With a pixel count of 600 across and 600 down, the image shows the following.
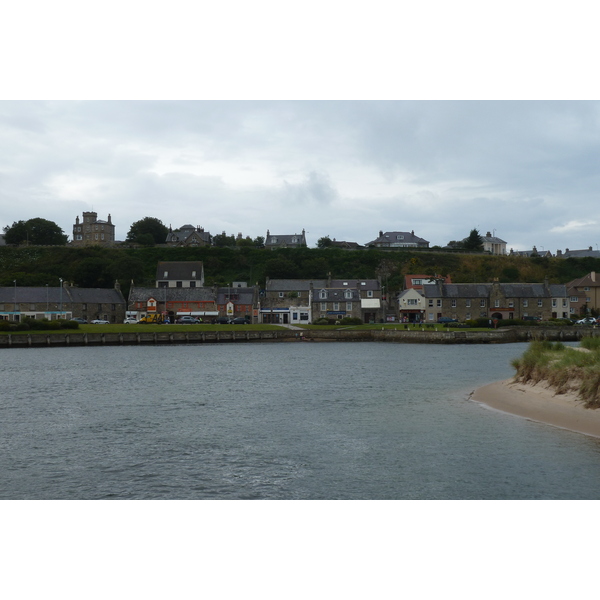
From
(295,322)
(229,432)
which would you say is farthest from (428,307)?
(229,432)

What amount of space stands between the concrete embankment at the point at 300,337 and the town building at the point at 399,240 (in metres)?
76.5

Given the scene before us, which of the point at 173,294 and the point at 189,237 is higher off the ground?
the point at 189,237

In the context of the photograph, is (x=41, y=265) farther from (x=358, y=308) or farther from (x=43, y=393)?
(x=43, y=393)

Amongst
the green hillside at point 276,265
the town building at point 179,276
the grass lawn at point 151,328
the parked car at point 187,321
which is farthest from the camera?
the green hillside at point 276,265

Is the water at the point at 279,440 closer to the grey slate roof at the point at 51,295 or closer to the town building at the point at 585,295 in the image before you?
the grey slate roof at the point at 51,295

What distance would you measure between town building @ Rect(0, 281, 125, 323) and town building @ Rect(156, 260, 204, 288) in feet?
44.4

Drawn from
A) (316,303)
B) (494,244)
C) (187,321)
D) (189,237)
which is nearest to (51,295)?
(187,321)

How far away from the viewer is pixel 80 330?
83.0 m

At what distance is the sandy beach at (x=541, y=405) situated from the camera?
24.6 meters

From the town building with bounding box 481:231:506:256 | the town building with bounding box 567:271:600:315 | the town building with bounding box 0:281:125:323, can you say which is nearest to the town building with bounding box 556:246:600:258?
the town building with bounding box 481:231:506:256

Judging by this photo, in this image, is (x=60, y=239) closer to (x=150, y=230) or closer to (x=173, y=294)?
(x=150, y=230)

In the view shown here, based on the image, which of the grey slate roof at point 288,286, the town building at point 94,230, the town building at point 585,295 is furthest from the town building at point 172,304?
the town building at point 94,230

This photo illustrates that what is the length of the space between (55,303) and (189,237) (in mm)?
60978

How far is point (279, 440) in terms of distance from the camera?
24219 mm
